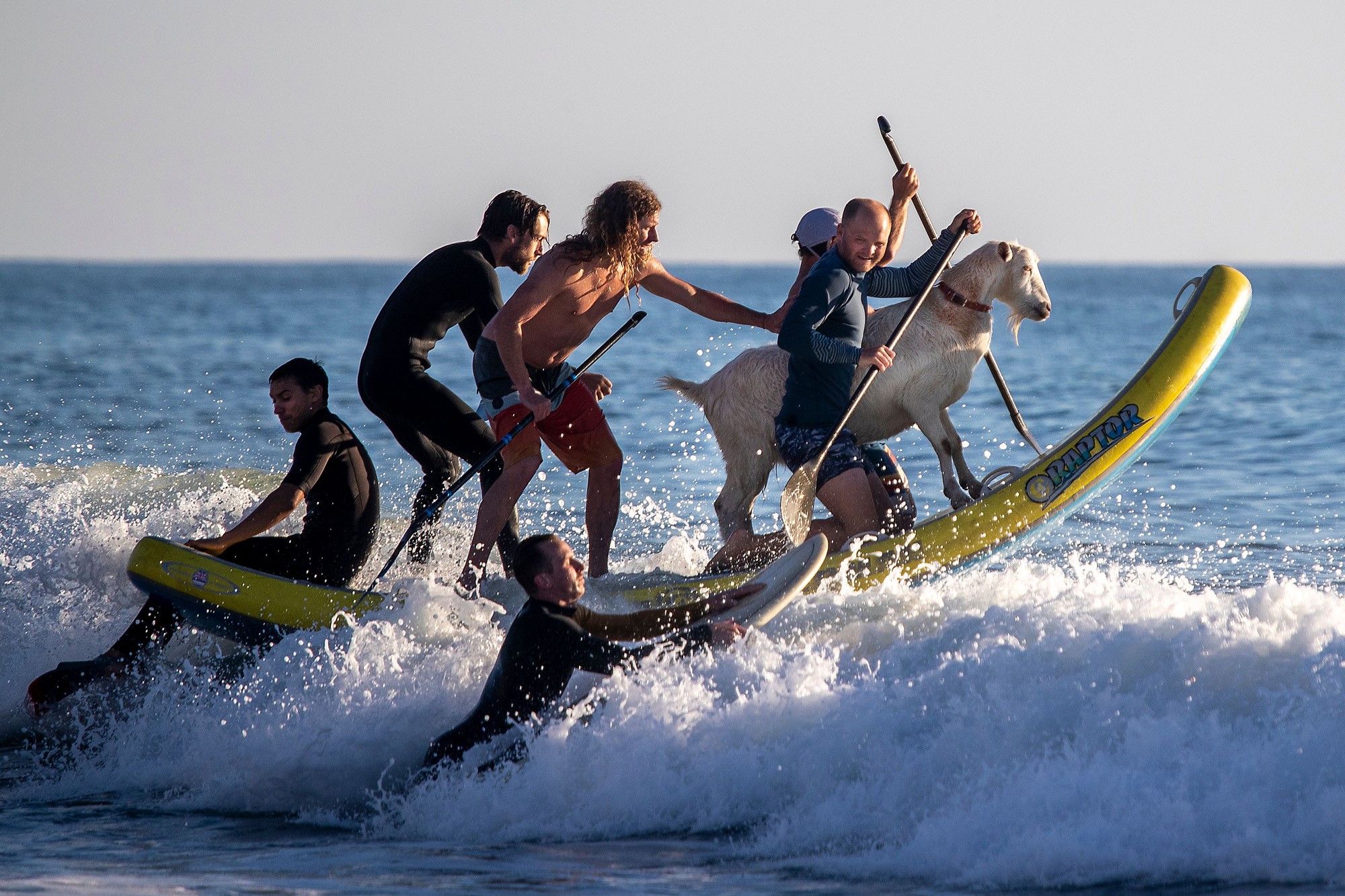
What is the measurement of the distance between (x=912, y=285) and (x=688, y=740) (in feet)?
7.80

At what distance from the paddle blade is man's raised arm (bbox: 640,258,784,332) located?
696 millimetres

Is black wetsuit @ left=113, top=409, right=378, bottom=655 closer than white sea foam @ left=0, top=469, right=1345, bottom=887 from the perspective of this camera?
No

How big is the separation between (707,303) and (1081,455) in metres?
1.81

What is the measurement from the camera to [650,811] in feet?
16.8

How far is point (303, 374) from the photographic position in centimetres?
628

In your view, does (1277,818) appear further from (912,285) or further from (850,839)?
→ (912,285)

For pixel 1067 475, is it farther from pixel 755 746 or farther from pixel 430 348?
pixel 430 348

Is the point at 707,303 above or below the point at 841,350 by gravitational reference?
above

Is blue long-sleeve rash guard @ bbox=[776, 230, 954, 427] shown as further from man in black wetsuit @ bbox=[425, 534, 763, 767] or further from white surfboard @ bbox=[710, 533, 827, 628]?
man in black wetsuit @ bbox=[425, 534, 763, 767]

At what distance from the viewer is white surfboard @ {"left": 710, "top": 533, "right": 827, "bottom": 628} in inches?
218

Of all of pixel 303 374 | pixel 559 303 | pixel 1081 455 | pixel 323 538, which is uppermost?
pixel 559 303

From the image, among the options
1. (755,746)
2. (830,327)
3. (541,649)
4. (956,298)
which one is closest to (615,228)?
(830,327)

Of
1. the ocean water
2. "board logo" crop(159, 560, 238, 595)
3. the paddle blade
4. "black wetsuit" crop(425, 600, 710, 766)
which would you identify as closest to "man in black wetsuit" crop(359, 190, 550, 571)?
the ocean water

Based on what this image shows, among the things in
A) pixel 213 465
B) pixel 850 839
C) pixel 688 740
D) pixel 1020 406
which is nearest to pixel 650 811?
pixel 688 740
